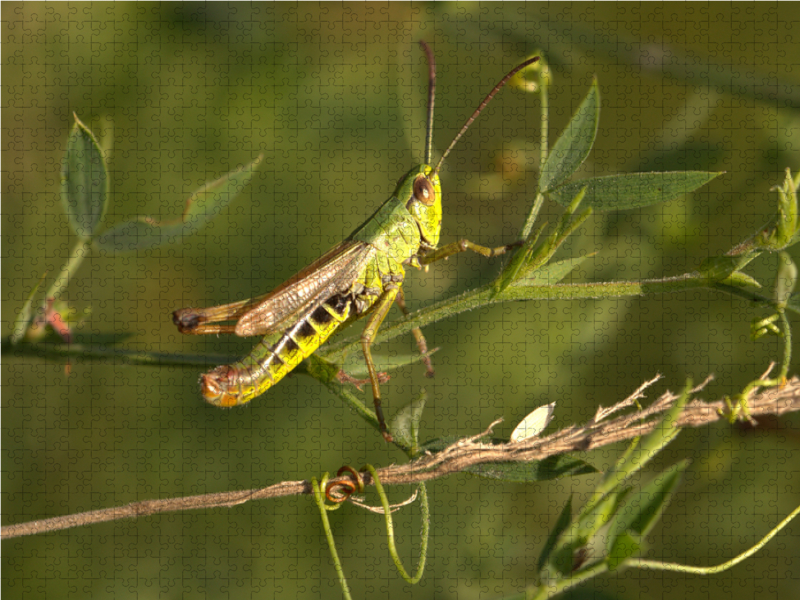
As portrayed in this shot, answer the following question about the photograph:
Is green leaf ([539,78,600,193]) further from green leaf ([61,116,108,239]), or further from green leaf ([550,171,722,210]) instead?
green leaf ([61,116,108,239])

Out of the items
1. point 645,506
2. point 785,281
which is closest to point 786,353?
point 785,281

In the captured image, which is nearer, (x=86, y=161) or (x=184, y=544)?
(x=86, y=161)

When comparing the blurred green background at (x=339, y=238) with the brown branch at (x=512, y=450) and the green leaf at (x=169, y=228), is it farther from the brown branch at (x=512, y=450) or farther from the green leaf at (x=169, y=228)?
the brown branch at (x=512, y=450)

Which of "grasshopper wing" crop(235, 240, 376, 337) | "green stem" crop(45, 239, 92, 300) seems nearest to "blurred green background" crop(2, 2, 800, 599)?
"green stem" crop(45, 239, 92, 300)

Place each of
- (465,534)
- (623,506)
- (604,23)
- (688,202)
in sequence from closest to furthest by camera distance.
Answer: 1. (623,506)
2. (688,202)
3. (465,534)
4. (604,23)

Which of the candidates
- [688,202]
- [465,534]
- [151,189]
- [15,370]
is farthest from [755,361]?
[15,370]

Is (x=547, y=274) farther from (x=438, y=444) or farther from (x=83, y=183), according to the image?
(x=83, y=183)

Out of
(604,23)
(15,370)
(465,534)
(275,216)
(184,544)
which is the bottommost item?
(184,544)

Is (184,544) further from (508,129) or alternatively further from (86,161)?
(508,129)
